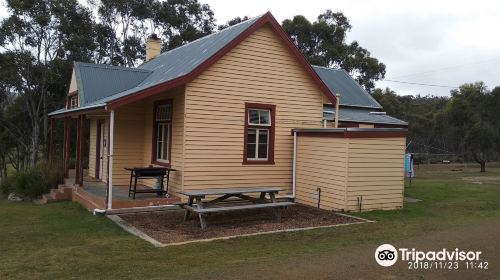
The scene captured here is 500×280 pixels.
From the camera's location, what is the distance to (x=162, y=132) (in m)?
14.5

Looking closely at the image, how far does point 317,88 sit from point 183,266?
922cm

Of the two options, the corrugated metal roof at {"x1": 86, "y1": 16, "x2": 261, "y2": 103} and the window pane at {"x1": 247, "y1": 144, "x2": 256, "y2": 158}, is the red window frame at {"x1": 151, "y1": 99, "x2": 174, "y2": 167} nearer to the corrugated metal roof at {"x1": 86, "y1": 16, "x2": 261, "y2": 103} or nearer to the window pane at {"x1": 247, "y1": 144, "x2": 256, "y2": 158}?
the corrugated metal roof at {"x1": 86, "y1": 16, "x2": 261, "y2": 103}

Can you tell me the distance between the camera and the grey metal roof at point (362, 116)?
19969 mm

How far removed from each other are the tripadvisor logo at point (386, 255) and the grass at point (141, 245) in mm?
732

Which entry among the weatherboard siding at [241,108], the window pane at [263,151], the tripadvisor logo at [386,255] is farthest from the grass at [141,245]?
the window pane at [263,151]

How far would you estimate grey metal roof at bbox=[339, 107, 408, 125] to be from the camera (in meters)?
20.0

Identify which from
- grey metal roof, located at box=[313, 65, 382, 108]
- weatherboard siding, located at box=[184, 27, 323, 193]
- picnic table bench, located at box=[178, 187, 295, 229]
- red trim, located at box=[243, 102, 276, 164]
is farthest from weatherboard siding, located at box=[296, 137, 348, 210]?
grey metal roof, located at box=[313, 65, 382, 108]

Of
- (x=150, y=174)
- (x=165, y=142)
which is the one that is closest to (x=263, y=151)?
(x=165, y=142)

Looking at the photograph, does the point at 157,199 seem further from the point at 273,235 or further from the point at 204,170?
the point at 273,235

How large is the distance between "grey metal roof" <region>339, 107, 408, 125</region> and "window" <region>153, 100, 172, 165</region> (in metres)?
7.95

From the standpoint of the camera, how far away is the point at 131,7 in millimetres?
36094

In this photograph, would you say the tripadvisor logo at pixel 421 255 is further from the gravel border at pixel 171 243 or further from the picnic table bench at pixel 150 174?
the picnic table bench at pixel 150 174

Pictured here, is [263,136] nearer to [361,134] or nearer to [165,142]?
[165,142]

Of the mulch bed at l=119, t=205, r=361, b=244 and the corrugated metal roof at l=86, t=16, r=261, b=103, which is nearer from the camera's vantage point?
the mulch bed at l=119, t=205, r=361, b=244
